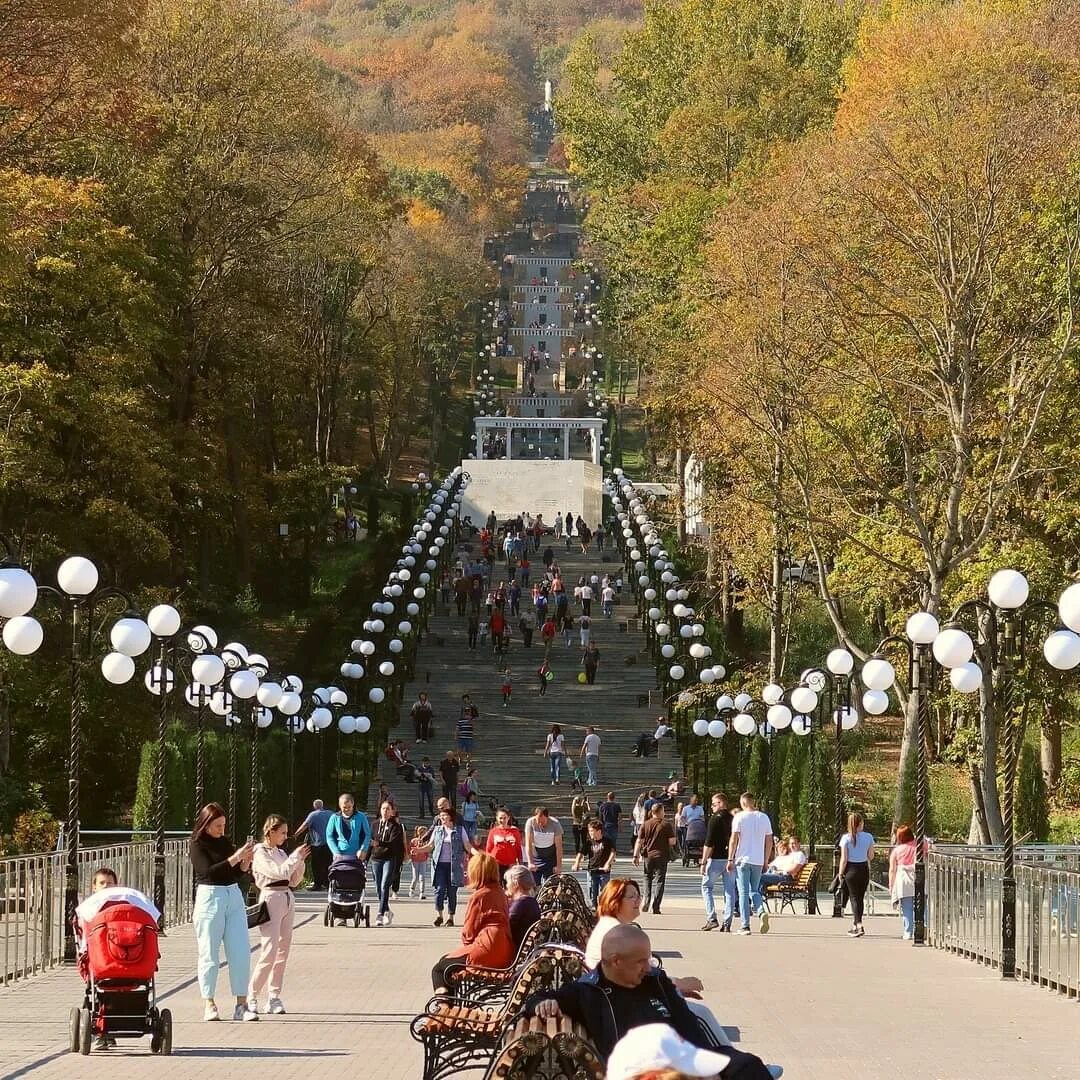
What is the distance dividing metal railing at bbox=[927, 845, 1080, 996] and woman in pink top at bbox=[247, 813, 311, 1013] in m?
5.69

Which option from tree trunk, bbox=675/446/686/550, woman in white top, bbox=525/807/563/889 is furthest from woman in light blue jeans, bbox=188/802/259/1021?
tree trunk, bbox=675/446/686/550

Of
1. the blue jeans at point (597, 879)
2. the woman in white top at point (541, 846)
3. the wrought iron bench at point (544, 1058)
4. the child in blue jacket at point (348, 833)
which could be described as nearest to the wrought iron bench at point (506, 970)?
the wrought iron bench at point (544, 1058)

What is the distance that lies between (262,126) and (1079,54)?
18.6 metres

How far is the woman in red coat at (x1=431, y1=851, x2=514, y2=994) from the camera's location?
41.0 feet

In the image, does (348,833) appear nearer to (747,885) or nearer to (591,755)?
(747,885)

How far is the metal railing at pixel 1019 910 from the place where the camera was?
51.3 feet

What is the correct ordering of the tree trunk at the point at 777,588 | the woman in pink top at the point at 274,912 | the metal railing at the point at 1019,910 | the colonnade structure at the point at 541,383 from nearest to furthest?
the woman in pink top at the point at 274,912, the metal railing at the point at 1019,910, the tree trunk at the point at 777,588, the colonnade structure at the point at 541,383

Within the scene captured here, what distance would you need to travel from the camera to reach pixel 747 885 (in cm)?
2225

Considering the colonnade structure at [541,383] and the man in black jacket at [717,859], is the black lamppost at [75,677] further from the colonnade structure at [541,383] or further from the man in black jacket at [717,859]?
the colonnade structure at [541,383]

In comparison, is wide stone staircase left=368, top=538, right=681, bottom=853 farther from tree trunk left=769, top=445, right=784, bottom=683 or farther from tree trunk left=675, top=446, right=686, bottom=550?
Result: tree trunk left=769, top=445, right=784, bottom=683

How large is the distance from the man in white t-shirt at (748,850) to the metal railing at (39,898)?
6036 mm

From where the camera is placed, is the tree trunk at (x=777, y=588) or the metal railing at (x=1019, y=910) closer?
the metal railing at (x=1019, y=910)

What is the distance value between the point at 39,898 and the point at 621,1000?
A: 10217mm

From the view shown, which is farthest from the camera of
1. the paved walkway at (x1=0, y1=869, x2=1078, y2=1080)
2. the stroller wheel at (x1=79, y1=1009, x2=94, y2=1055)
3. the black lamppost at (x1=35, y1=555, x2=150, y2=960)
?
the black lamppost at (x1=35, y1=555, x2=150, y2=960)
